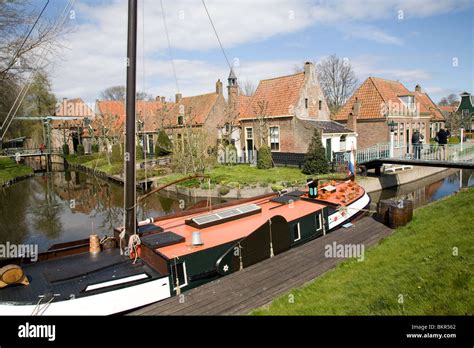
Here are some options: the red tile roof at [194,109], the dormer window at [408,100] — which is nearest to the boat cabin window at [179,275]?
the red tile roof at [194,109]

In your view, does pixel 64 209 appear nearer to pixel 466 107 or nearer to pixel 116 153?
pixel 116 153

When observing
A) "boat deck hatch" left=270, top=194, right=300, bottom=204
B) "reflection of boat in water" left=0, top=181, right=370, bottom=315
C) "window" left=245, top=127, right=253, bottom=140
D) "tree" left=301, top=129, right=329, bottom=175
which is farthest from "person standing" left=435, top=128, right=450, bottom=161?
"window" left=245, top=127, right=253, bottom=140

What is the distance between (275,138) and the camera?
3244cm

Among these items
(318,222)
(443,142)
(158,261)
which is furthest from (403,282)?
(443,142)

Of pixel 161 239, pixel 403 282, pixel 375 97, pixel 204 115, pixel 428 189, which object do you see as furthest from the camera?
pixel 204 115

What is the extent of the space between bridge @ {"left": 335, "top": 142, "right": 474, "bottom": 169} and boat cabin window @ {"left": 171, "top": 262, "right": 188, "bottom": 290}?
18369 mm

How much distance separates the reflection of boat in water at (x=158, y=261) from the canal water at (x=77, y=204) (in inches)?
223

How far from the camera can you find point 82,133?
54688 millimetres

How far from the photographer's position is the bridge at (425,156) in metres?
20.1

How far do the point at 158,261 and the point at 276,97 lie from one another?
2740 cm

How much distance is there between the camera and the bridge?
2012 cm

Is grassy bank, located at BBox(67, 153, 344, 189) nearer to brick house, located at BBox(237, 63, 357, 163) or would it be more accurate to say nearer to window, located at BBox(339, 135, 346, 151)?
brick house, located at BBox(237, 63, 357, 163)
